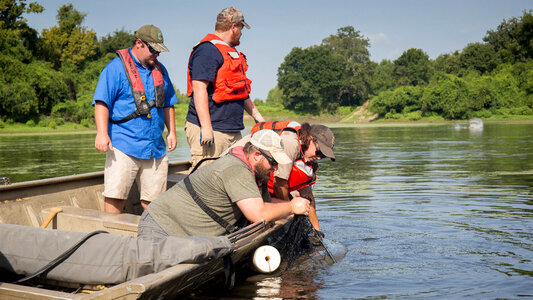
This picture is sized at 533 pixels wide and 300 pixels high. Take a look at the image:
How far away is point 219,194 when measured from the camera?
393 centimetres

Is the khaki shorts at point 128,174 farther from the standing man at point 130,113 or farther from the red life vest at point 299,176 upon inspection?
the red life vest at point 299,176

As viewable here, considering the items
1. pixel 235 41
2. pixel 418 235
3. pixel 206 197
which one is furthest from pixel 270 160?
pixel 418 235

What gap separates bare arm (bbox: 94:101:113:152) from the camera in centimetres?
459

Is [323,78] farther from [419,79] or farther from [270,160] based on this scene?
[270,160]

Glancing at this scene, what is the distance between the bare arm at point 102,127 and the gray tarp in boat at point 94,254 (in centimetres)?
118

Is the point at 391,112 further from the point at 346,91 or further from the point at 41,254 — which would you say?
the point at 41,254

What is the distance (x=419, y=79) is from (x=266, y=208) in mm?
65811

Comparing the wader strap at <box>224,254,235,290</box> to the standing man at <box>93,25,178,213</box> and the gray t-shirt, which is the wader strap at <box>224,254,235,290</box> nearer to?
the gray t-shirt

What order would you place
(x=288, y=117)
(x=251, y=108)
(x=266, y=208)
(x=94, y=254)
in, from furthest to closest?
(x=288, y=117), (x=251, y=108), (x=266, y=208), (x=94, y=254)

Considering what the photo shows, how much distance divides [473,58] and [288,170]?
60976 mm

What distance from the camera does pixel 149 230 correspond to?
3.92 metres

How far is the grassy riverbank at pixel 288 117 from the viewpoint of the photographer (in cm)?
4194

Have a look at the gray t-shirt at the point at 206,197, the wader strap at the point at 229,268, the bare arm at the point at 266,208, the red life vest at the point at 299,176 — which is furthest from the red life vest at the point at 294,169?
the wader strap at the point at 229,268

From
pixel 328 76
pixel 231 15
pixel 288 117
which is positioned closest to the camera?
pixel 231 15
